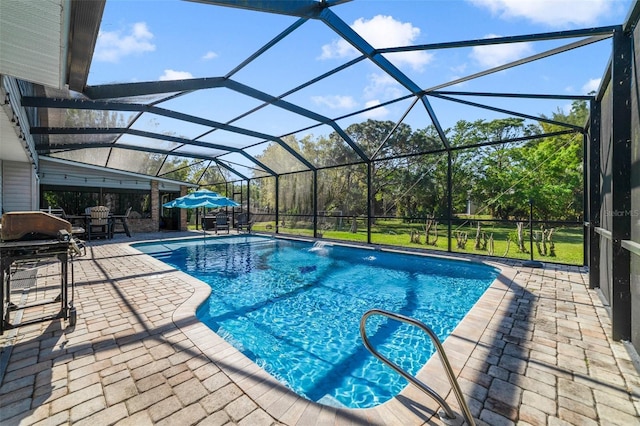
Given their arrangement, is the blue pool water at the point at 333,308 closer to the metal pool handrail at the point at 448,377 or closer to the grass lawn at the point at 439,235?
the metal pool handrail at the point at 448,377

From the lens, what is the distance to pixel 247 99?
6.60m

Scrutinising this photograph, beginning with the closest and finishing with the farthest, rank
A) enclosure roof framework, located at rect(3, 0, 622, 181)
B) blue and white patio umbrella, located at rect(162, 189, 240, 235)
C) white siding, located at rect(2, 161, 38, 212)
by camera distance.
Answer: enclosure roof framework, located at rect(3, 0, 622, 181), white siding, located at rect(2, 161, 38, 212), blue and white patio umbrella, located at rect(162, 189, 240, 235)

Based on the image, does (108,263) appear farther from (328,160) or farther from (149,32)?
(328,160)

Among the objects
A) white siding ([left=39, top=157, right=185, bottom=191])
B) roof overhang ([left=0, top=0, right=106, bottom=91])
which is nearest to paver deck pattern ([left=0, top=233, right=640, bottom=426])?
roof overhang ([left=0, top=0, right=106, bottom=91])

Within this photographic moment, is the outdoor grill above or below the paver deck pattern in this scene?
above

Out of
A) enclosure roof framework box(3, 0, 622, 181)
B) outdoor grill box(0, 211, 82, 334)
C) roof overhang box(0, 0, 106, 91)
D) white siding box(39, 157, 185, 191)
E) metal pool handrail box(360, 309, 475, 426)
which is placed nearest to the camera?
metal pool handrail box(360, 309, 475, 426)

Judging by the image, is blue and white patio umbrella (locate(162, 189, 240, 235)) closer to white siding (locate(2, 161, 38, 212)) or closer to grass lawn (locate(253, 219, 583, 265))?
white siding (locate(2, 161, 38, 212))

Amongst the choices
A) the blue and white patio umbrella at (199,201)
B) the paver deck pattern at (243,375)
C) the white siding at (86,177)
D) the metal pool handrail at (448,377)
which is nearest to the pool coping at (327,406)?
the paver deck pattern at (243,375)

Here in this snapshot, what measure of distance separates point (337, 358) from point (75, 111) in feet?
24.7

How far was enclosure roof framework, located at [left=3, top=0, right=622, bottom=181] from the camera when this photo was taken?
12.6ft

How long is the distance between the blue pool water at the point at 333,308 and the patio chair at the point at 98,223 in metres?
3.53

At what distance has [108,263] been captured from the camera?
6.48 meters

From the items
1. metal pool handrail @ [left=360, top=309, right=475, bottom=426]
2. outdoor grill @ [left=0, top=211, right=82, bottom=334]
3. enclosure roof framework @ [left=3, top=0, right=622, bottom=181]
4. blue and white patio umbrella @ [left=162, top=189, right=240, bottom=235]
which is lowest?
metal pool handrail @ [left=360, top=309, right=475, bottom=426]

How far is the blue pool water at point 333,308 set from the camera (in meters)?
3.00
